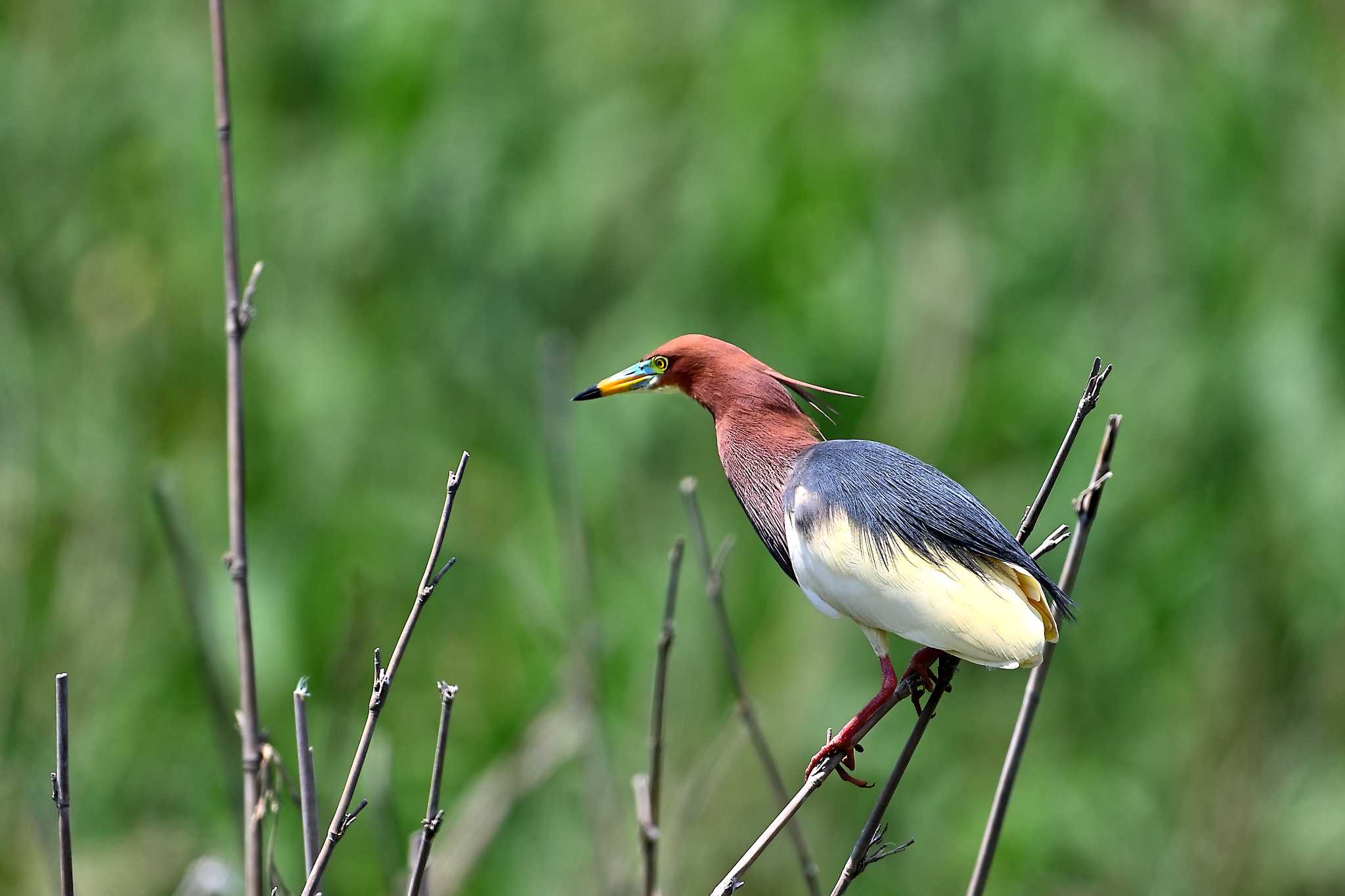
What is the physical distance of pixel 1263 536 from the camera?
315 centimetres

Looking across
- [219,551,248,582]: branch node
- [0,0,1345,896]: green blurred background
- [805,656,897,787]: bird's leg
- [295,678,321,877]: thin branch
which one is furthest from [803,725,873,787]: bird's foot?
[0,0,1345,896]: green blurred background

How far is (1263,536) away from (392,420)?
78.8 inches

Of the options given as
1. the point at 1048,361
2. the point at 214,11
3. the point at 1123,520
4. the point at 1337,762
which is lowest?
the point at 1337,762

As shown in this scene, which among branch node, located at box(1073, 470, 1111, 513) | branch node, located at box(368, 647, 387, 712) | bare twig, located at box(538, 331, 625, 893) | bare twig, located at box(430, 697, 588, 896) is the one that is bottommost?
bare twig, located at box(430, 697, 588, 896)

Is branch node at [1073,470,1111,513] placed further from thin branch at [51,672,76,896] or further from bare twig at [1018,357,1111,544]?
thin branch at [51,672,76,896]

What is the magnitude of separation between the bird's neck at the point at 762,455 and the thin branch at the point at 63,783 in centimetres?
53

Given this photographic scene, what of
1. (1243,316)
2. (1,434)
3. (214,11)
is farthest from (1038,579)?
(1,434)

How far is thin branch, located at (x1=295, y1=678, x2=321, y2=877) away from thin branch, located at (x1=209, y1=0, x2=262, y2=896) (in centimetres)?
10

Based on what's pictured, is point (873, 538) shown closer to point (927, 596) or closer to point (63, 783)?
point (927, 596)

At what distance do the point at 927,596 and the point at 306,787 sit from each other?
48 centimetres

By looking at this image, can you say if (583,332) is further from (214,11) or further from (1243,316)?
(214,11)

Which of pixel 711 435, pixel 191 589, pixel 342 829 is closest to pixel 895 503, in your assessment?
pixel 342 829

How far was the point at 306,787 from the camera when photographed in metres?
1.07

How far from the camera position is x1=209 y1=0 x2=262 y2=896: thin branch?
1162 mm
